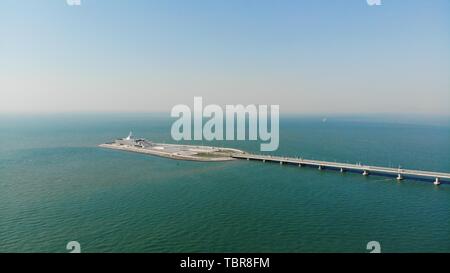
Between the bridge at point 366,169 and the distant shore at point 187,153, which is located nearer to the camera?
the bridge at point 366,169

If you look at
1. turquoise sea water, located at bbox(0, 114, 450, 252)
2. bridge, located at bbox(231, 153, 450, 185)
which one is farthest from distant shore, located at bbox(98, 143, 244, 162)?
turquoise sea water, located at bbox(0, 114, 450, 252)

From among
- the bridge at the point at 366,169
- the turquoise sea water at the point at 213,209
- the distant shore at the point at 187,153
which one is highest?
the distant shore at the point at 187,153

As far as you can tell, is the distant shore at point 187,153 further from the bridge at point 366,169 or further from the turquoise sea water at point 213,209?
the turquoise sea water at point 213,209

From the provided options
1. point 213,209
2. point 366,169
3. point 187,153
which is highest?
point 187,153

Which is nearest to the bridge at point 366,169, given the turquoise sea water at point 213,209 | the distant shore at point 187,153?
the turquoise sea water at point 213,209

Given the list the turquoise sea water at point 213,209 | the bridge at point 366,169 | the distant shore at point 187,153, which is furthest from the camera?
the distant shore at point 187,153

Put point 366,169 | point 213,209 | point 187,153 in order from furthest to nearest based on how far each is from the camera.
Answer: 1. point 187,153
2. point 366,169
3. point 213,209

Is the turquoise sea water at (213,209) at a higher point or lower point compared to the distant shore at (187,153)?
lower

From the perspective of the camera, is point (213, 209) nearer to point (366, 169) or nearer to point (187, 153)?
point (366, 169)


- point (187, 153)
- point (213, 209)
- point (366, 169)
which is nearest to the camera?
point (213, 209)

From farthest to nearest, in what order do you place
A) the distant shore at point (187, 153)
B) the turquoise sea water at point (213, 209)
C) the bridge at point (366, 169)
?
the distant shore at point (187, 153) < the bridge at point (366, 169) < the turquoise sea water at point (213, 209)

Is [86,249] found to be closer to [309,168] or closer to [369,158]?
[309,168]

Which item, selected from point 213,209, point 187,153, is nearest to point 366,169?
point 213,209
